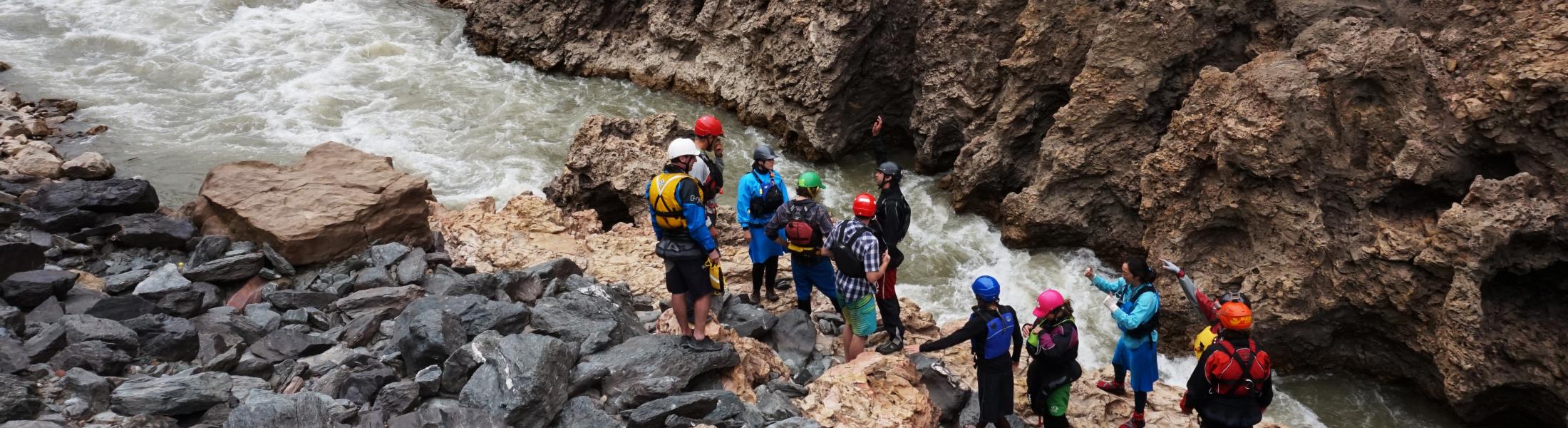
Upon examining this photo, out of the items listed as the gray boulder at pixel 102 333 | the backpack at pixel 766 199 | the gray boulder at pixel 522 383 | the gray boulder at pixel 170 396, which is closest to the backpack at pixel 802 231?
the backpack at pixel 766 199

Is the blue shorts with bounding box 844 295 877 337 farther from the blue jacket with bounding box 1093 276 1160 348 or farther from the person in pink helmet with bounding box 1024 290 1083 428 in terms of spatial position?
the blue jacket with bounding box 1093 276 1160 348

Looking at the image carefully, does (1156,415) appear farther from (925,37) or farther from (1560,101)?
(925,37)

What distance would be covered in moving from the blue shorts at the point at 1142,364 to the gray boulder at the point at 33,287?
8.71 m

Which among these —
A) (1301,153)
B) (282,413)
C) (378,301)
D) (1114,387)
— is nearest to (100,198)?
(378,301)

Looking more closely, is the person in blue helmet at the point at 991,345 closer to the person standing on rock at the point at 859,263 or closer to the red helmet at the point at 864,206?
the person standing on rock at the point at 859,263

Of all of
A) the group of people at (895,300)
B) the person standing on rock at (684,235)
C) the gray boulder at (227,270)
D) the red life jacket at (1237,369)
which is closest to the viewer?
the red life jacket at (1237,369)

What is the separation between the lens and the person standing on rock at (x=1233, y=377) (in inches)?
247

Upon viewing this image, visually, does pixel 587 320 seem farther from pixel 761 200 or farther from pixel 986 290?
pixel 986 290

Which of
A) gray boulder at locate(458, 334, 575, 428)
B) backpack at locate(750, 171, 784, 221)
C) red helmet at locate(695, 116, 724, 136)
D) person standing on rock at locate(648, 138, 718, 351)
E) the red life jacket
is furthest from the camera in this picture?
red helmet at locate(695, 116, 724, 136)

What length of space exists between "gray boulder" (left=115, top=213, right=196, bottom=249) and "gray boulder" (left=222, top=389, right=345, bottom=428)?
3996 mm

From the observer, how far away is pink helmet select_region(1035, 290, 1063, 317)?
667 cm

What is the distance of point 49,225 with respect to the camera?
8742 millimetres

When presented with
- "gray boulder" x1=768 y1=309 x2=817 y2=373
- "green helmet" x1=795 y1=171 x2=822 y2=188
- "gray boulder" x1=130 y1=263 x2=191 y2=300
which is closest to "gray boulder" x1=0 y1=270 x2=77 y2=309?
"gray boulder" x1=130 y1=263 x2=191 y2=300

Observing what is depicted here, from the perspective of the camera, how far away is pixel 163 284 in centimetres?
776
